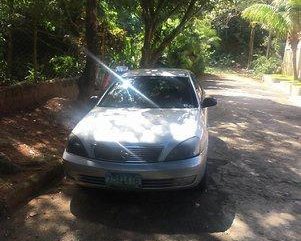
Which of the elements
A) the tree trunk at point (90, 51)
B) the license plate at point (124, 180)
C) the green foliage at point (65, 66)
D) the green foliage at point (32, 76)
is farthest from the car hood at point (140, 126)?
the green foliage at point (65, 66)

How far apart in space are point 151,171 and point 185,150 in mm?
470

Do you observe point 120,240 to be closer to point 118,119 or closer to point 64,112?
point 118,119

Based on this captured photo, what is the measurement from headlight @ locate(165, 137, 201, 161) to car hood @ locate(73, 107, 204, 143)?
73 mm

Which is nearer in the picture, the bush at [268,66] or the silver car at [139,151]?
the silver car at [139,151]

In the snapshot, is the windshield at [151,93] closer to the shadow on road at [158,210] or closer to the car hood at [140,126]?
the car hood at [140,126]

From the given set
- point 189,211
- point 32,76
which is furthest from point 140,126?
point 32,76

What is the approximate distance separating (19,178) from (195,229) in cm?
239

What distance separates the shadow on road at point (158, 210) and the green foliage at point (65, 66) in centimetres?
630

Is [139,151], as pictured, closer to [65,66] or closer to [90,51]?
[90,51]

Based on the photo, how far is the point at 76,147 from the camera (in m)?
4.88

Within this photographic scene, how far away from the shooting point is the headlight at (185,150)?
15.1ft

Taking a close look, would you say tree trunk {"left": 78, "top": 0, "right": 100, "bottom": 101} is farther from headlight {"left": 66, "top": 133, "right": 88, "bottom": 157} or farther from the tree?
the tree

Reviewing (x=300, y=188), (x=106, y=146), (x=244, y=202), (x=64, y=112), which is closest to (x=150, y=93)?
(x=106, y=146)

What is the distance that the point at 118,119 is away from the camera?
529 cm
